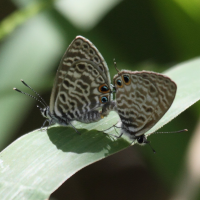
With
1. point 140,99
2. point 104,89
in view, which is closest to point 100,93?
point 104,89

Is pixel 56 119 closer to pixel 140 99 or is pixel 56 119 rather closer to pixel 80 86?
pixel 80 86

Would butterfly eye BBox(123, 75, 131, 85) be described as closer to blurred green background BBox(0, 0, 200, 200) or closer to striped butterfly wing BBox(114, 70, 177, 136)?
striped butterfly wing BBox(114, 70, 177, 136)

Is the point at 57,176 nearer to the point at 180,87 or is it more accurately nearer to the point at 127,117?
the point at 127,117

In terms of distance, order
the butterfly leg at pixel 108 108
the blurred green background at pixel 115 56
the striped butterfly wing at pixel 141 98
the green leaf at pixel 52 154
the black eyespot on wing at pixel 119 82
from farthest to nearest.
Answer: the blurred green background at pixel 115 56 → the butterfly leg at pixel 108 108 → the black eyespot on wing at pixel 119 82 → the striped butterfly wing at pixel 141 98 → the green leaf at pixel 52 154

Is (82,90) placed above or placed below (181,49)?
above

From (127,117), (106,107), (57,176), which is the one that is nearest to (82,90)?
(106,107)

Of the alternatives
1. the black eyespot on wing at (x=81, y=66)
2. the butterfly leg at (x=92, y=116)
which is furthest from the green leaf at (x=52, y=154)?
the black eyespot on wing at (x=81, y=66)

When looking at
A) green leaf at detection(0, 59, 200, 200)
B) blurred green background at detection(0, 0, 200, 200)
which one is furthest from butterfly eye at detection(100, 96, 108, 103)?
blurred green background at detection(0, 0, 200, 200)

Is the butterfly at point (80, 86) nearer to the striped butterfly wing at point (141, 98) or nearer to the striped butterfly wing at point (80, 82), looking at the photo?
the striped butterfly wing at point (80, 82)
